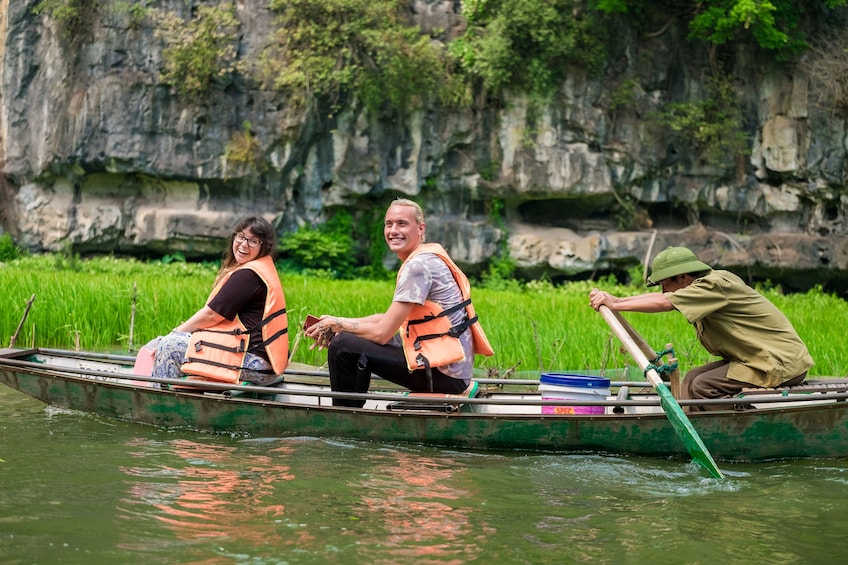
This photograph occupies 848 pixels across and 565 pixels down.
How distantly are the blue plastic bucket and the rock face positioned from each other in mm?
14347

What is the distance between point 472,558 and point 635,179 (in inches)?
714

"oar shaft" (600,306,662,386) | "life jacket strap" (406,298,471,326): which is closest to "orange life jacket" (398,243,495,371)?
"life jacket strap" (406,298,471,326)

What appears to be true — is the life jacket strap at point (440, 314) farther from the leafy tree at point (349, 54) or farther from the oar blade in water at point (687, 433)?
the leafy tree at point (349, 54)

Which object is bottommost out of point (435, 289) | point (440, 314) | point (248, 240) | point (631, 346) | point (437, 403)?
point (437, 403)

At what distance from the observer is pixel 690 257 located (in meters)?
6.69

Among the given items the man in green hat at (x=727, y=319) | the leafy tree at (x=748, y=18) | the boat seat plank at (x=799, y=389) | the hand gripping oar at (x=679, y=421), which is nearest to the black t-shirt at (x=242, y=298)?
the man in green hat at (x=727, y=319)

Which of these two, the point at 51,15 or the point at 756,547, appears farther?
the point at 51,15

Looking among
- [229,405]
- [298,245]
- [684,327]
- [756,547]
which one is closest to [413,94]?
[298,245]

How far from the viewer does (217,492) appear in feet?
18.1

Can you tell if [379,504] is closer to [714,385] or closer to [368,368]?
[368,368]

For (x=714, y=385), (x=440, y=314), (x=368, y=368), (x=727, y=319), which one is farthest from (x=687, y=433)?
(x=368, y=368)

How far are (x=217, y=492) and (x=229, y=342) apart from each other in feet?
6.14

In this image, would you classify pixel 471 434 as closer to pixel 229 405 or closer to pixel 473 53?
pixel 229 405

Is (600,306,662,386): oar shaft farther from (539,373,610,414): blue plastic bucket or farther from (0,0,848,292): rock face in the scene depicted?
(0,0,848,292): rock face
